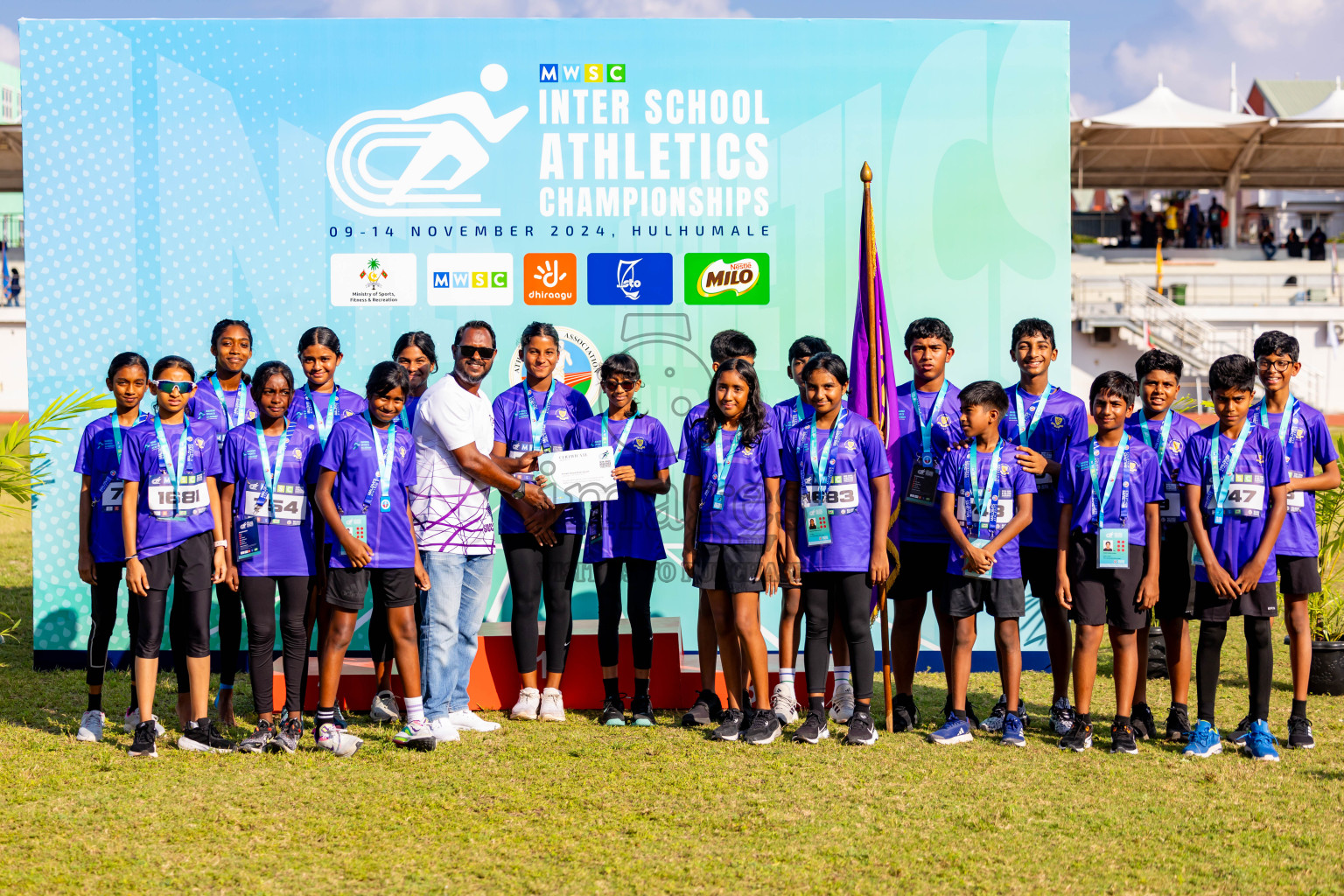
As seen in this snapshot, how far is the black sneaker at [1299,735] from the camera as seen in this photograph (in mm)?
4926

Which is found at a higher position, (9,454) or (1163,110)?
(1163,110)

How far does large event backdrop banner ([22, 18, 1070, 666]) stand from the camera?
6.61m

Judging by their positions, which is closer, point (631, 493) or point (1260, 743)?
point (1260, 743)

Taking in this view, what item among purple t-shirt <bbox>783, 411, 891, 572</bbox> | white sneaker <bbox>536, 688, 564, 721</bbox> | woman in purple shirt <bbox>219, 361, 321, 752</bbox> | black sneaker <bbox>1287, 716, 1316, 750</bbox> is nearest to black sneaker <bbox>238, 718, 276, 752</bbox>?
woman in purple shirt <bbox>219, 361, 321, 752</bbox>

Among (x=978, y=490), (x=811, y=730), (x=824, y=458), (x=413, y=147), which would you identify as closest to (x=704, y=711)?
(x=811, y=730)

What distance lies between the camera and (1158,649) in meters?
6.39

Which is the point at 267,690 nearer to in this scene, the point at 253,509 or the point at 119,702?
the point at 253,509

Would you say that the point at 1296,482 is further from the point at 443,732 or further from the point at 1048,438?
the point at 443,732

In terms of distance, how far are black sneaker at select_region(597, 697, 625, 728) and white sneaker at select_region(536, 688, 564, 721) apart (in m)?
0.18

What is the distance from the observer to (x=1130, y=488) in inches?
190

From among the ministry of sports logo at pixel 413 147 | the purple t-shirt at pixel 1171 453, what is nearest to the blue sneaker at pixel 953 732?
the purple t-shirt at pixel 1171 453

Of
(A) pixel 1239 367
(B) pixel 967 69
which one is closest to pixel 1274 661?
(A) pixel 1239 367

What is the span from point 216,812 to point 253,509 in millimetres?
1218

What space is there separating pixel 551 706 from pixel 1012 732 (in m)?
2.02
